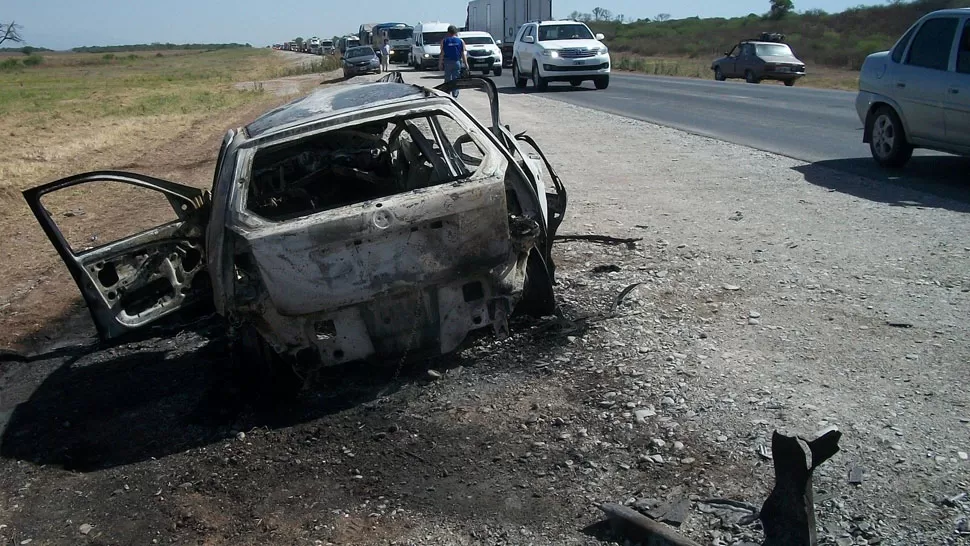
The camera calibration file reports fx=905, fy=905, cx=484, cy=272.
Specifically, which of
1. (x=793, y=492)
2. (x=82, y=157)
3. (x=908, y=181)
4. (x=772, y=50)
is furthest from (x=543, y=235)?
(x=772, y=50)

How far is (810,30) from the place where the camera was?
71938 mm

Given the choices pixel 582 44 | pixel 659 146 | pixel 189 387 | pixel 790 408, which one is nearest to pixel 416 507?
pixel 790 408

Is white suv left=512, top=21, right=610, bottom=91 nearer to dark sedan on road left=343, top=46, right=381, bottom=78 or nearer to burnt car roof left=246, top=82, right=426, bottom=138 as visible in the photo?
dark sedan on road left=343, top=46, right=381, bottom=78

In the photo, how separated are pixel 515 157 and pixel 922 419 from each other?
2.83m

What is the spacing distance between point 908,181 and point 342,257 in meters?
7.62

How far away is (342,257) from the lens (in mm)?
4707

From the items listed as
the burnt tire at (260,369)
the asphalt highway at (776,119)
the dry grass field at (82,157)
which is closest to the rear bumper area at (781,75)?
the asphalt highway at (776,119)

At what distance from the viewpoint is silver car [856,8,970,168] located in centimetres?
967

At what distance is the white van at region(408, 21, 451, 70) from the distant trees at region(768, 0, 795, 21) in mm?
52753

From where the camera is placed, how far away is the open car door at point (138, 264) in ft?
17.7

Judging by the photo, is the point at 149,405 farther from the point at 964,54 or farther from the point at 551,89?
the point at 551,89

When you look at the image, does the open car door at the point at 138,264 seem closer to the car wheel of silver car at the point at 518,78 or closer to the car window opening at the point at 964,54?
the car window opening at the point at 964,54

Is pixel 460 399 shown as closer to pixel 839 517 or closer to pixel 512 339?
pixel 512 339

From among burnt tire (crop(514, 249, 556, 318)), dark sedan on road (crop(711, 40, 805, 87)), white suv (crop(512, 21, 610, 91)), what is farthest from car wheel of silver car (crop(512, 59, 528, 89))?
burnt tire (crop(514, 249, 556, 318))
